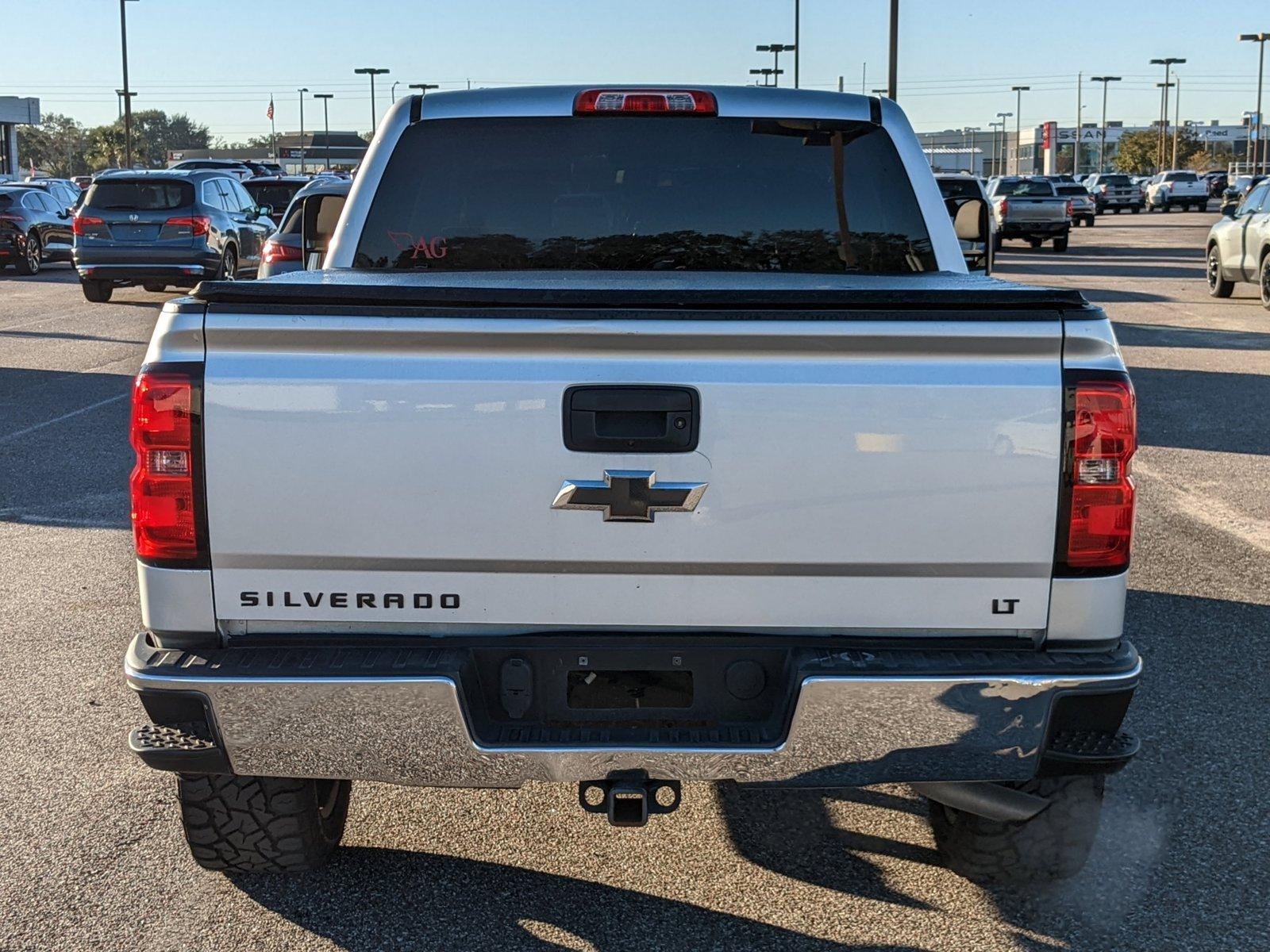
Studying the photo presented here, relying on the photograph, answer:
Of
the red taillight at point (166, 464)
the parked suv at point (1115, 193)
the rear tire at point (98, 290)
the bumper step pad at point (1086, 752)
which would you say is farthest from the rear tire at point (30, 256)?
the parked suv at point (1115, 193)

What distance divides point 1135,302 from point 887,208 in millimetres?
20016

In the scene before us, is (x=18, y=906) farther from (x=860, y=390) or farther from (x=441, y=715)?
(x=860, y=390)

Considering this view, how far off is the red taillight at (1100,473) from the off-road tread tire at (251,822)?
1921mm

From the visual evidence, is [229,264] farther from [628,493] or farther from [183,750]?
[628,493]

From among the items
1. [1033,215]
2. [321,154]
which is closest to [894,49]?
[1033,215]

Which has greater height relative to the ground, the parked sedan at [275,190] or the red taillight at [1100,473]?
the parked sedan at [275,190]

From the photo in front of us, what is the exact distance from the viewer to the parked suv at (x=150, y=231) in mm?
21656

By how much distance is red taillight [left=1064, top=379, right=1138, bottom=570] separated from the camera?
319 centimetres

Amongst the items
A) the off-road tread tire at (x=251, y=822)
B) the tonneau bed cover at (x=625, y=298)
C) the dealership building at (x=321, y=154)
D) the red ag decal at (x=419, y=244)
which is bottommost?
the off-road tread tire at (x=251, y=822)

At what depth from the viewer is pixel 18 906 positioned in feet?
13.0

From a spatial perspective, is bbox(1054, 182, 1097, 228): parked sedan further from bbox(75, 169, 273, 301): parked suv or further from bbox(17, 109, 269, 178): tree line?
bbox(17, 109, 269, 178): tree line

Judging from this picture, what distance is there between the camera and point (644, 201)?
16.5ft

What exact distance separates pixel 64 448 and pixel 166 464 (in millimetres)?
8314

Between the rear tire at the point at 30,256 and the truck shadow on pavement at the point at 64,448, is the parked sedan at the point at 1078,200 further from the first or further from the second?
the truck shadow on pavement at the point at 64,448
